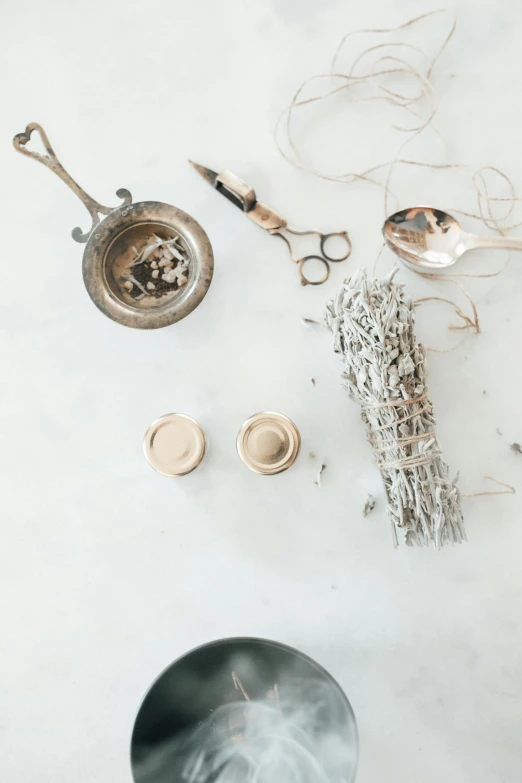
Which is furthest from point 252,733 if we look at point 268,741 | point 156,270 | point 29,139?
point 29,139

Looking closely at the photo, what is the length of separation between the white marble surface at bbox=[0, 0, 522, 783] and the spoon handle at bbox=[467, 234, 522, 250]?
83 millimetres

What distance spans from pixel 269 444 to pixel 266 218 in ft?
1.48

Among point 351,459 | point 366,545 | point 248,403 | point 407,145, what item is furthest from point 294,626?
point 407,145

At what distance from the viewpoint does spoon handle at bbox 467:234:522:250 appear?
1161 mm

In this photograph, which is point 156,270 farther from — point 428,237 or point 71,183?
point 428,237


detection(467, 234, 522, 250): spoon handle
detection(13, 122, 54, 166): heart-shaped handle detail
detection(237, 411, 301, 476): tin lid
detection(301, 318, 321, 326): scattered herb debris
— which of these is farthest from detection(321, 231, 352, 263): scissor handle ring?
detection(13, 122, 54, 166): heart-shaped handle detail

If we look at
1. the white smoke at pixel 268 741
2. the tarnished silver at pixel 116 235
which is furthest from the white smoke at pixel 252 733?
the tarnished silver at pixel 116 235

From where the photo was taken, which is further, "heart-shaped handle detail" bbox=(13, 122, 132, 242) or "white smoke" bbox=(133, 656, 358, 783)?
"heart-shaped handle detail" bbox=(13, 122, 132, 242)

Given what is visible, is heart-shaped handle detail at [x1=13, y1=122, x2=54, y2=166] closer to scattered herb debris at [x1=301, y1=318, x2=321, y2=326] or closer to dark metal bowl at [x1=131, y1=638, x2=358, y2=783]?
scattered herb debris at [x1=301, y1=318, x2=321, y2=326]

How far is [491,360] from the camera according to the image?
1.22m

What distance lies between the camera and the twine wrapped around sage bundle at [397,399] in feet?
3.45

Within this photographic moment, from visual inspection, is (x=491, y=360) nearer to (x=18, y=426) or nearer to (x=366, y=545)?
(x=366, y=545)

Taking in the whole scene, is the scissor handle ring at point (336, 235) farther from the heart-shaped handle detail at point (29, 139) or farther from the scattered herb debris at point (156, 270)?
the heart-shaped handle detail at point (29, 139)

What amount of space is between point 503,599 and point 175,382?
2.56 ft
